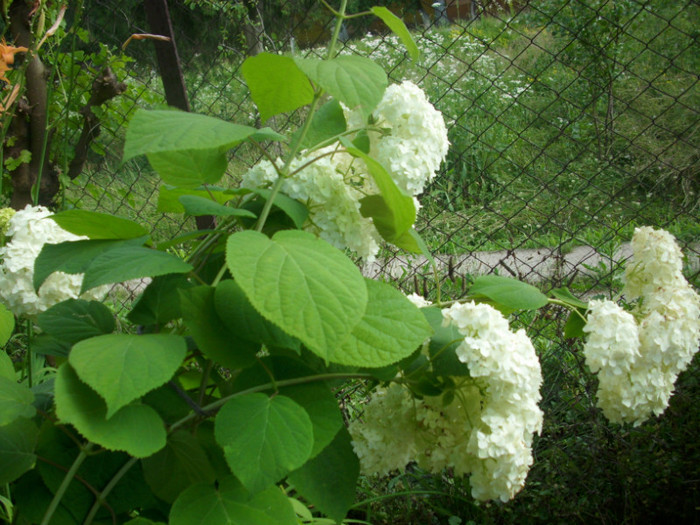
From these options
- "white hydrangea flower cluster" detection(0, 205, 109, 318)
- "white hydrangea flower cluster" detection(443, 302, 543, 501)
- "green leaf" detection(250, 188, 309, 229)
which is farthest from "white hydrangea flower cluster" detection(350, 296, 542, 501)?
"white hydrangea flower cluster" detection(0, 205, 109, 318)

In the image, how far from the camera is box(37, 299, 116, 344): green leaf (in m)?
0.73

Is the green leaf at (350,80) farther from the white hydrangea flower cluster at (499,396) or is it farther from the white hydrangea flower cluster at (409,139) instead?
the white hydrangea flower cluster at (499,396)

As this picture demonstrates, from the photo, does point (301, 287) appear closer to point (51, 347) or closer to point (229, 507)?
point (229, 507)

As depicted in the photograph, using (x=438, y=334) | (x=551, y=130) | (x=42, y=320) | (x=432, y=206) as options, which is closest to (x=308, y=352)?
(x=438, y=334)

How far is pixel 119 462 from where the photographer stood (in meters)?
0.79

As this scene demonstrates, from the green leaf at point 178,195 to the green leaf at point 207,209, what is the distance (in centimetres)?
8

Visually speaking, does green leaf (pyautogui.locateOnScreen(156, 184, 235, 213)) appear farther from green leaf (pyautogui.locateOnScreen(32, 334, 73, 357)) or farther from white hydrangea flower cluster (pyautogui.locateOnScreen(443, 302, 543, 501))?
white hydrangea flower cluster (pyautogui.locateOnScreen(443, 302, 543, 501))

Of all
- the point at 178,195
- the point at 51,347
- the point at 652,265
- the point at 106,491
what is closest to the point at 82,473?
the point at 106,491

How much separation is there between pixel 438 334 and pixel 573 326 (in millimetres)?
342

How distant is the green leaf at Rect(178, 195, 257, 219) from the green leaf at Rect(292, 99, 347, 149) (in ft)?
0.51

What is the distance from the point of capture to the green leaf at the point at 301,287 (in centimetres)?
58

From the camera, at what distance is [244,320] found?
67 cm

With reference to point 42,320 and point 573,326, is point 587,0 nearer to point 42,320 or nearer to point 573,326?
point 573,326

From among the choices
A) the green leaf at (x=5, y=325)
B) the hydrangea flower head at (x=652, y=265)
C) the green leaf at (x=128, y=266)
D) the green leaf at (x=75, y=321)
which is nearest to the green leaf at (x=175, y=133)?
the green leaf at (x=128, y=266)
